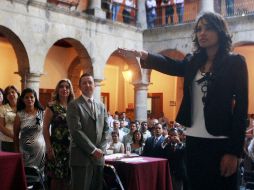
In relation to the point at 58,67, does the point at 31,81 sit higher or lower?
lower

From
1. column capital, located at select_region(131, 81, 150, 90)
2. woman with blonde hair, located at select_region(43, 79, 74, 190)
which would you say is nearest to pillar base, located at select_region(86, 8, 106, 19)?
column capital, located at select_region(131, 81, 150, 90)

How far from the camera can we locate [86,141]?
4.37m

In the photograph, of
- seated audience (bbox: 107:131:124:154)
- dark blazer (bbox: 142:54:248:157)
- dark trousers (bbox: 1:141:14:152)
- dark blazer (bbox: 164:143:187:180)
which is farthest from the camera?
seated audience (bbox: 107:131:124:154)

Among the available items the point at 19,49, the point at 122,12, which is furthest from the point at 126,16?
the point at 19,49

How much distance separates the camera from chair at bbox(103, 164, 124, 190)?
5294 mm

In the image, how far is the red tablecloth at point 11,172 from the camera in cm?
449

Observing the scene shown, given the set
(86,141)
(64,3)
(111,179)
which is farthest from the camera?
(64,3)

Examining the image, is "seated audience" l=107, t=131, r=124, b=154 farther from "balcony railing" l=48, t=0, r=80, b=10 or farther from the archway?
the archway

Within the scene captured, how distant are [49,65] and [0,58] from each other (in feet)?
6.79

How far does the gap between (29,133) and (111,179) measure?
1238mm

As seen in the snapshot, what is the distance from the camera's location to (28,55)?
11.8m

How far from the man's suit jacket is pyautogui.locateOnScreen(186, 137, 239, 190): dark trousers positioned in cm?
233

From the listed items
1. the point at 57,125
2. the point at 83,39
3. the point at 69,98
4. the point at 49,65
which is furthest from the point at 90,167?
the point at 49,65

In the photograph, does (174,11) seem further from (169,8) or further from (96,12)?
(96,12)
